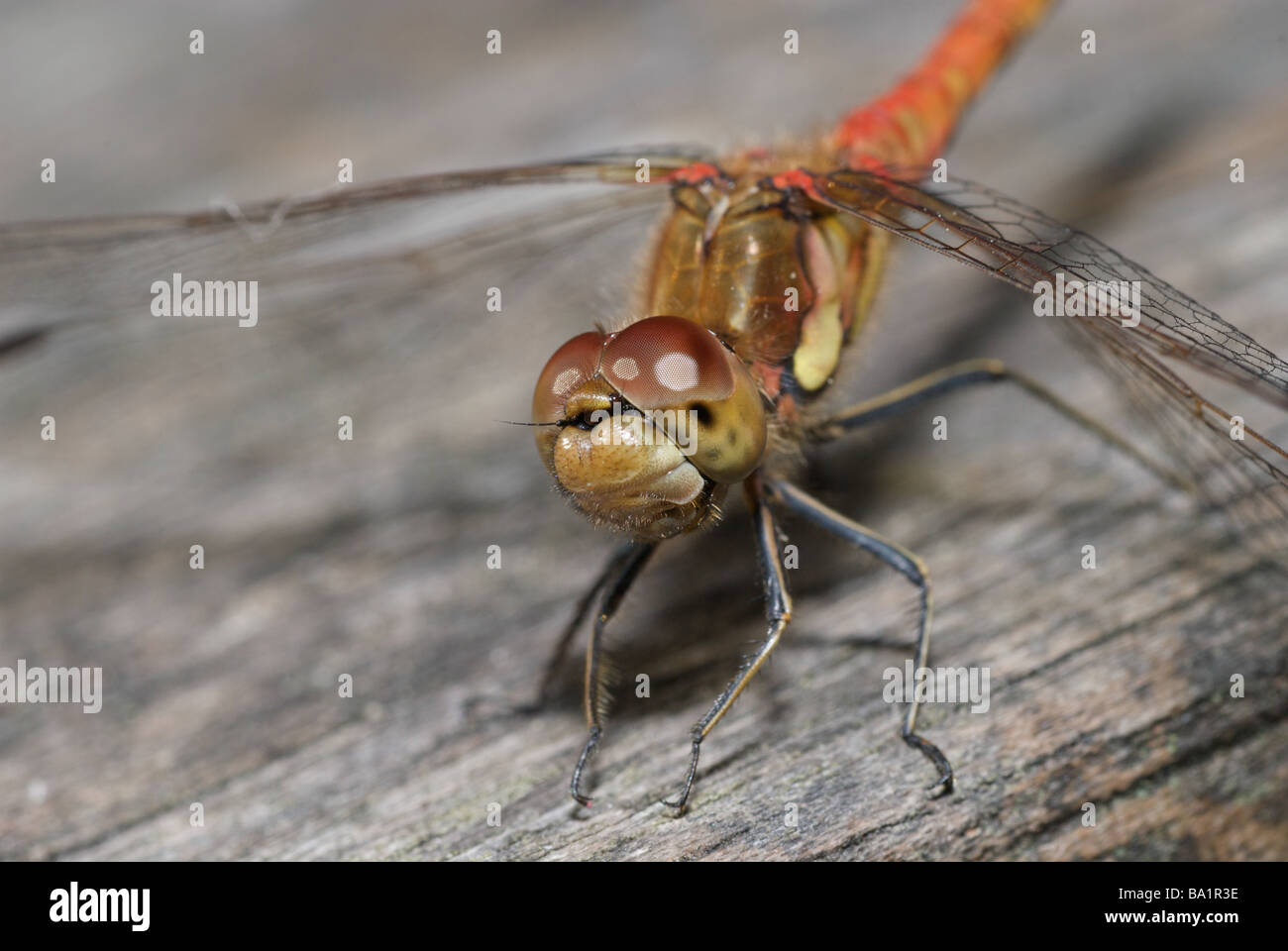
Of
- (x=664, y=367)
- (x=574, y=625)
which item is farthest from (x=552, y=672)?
(x=664, y=367)

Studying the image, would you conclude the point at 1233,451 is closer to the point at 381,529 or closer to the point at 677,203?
the point at 677,203

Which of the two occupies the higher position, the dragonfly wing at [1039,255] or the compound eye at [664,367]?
the dragonfly wing at [1039,255]

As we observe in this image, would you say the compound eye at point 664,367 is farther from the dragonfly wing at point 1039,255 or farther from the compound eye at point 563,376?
the dragonfly wing at point 1039,255

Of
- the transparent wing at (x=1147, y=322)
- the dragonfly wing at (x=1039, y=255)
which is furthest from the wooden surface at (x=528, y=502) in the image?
the dragonfly wing at (x=1039, y=255)

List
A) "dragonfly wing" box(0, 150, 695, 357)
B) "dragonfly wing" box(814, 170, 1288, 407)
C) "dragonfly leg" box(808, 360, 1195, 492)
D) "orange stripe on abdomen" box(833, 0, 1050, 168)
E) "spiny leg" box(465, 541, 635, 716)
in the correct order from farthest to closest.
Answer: "orange stripe on abdomen" box(833, 0, 1050, 168)
"dragonfly wing" box(0, 150, 695, 357)
"dragonfly leg" box(808, 360, 1195, 492)
"spiny leg" box(465, 541, 635, 716)
"dragonfly wing" box(814, 170, 1288, 407)

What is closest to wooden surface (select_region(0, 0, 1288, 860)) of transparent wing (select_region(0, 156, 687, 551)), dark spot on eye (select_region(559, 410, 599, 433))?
transparent wing (select_region(0, 156, 687, 551))

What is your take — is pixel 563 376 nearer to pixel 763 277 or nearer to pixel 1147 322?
pixel 763 277

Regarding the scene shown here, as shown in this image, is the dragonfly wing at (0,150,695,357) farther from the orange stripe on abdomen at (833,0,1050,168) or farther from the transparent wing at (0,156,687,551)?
the orange stripe on abdomen at (833,0,1050,168)
